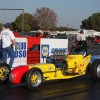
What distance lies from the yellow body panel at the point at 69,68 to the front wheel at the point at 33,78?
Result: 22cm

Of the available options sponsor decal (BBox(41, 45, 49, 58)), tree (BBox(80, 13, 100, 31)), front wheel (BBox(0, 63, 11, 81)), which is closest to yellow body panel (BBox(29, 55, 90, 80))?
front wheel (BBox(0, 63, 11, 81))

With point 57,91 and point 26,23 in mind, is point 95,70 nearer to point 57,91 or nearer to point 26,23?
point 57,91

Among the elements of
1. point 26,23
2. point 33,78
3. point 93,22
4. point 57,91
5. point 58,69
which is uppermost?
point 93,22

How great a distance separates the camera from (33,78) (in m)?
8.14

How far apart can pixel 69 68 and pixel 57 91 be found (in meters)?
1.25

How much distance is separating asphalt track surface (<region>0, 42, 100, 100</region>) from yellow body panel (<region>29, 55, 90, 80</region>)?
0.96ft

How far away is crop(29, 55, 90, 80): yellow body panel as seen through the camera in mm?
8523

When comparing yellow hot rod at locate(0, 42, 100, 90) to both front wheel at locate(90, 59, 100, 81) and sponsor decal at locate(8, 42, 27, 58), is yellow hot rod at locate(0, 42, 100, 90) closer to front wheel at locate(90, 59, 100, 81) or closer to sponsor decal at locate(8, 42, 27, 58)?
front wheel at locate(90, 59, 100, 81)

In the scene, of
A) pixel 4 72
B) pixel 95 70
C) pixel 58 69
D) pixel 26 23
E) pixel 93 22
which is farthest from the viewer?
pixel 93 22

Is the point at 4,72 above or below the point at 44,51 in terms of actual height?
below

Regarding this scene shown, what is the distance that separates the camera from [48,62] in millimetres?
9219

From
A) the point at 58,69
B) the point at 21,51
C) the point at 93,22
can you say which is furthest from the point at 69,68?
the point at 93,22

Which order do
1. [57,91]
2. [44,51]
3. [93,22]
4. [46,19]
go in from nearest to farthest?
[57,91] → [44,51] → [46,19] → [93,22]

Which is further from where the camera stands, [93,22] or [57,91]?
[93,22]
